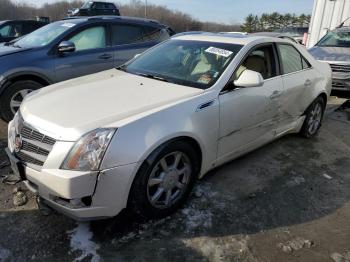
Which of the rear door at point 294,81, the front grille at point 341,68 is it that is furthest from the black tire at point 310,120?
the front grille at point 341,68

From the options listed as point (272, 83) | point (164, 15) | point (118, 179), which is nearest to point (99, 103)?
point (118, 179)

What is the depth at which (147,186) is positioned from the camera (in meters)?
2.78

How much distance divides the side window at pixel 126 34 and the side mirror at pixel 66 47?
37.1 inches

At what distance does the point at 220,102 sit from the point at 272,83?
1.02 m

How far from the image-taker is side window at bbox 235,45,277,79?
3703 millimetres

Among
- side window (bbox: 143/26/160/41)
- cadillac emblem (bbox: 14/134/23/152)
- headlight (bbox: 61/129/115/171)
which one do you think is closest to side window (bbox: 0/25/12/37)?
side window (bbox: 143/26/160/41)

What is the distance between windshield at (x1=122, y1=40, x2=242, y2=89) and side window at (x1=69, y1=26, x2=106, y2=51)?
6.34ft

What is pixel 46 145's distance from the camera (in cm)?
257

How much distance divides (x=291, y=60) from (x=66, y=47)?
332 centimetres

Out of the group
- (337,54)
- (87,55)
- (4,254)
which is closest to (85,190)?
(4,254)

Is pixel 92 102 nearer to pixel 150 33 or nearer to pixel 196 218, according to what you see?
pixel 196 218

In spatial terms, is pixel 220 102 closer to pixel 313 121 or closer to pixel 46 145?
pixel 46 145

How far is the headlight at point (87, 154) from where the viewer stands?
2.44 metres

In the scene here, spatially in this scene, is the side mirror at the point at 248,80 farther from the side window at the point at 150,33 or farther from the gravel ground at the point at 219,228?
the side window at the point at 150,33
